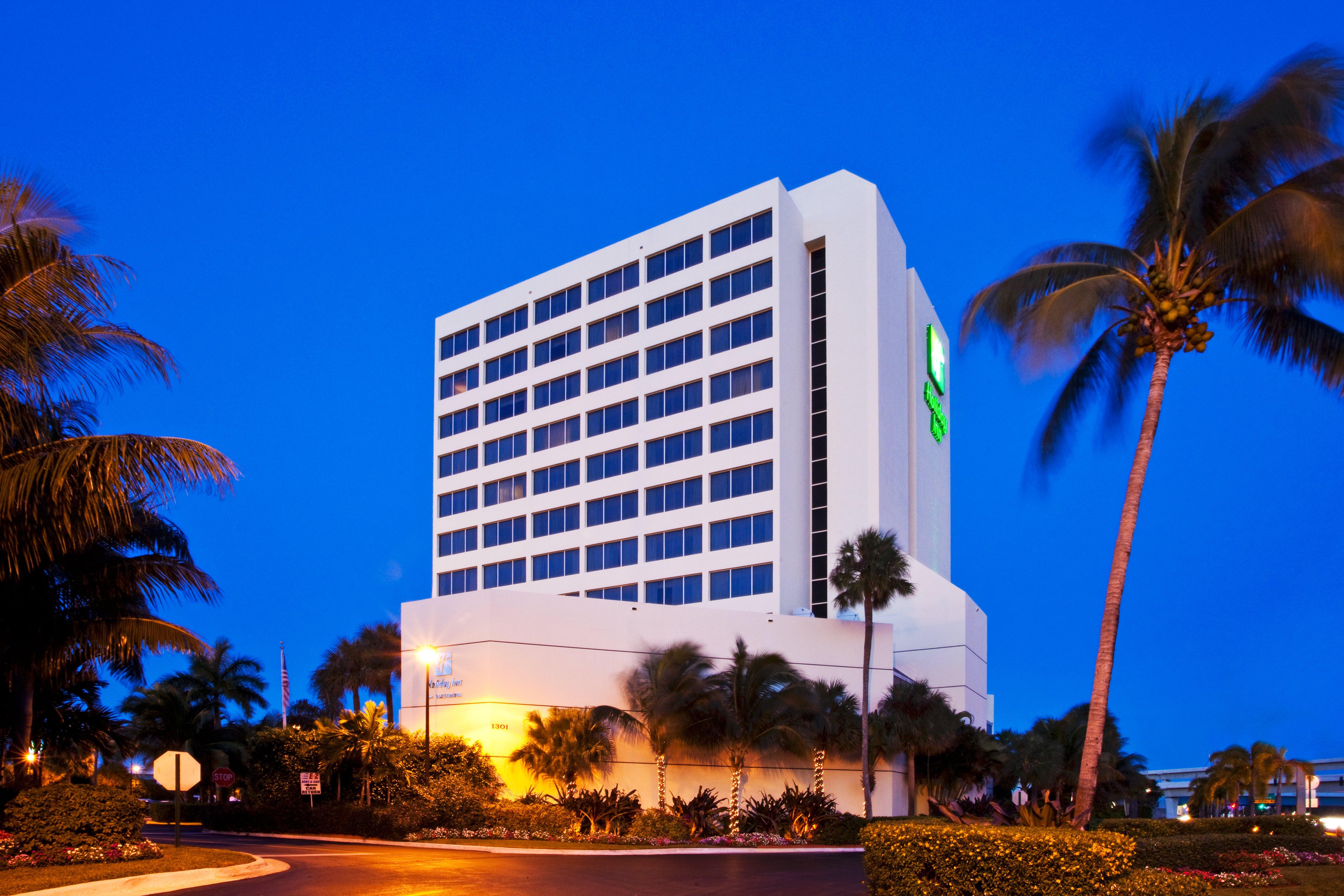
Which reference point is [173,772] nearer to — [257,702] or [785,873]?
[785,873]

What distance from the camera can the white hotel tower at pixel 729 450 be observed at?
155ft

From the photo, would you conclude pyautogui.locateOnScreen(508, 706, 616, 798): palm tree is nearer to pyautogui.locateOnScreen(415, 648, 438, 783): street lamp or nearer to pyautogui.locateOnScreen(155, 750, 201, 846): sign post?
pyautogui.locateOnScreen(415, 648, 438, 783): street lamp

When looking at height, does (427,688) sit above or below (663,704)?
above

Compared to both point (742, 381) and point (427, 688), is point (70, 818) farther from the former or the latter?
point (742, 381)

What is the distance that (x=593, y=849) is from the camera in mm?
31109

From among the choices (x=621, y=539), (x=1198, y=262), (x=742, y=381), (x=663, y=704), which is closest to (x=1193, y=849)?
(x=1198, y=262)

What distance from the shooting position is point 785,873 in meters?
23.8

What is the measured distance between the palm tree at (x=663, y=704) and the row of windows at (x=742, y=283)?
2185cm

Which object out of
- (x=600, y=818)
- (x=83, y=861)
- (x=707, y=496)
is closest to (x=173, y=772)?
(x=83, y=861)

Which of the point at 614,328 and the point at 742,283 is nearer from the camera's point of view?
the point at 742,283

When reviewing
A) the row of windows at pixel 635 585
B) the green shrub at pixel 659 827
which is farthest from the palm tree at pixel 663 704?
the row of windows at pixel 635 585

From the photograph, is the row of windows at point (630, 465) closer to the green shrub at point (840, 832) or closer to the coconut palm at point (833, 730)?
the coconut palm at point (833, 730)

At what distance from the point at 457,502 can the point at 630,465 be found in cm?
1543

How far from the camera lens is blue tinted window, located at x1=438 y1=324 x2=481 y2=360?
234ft
